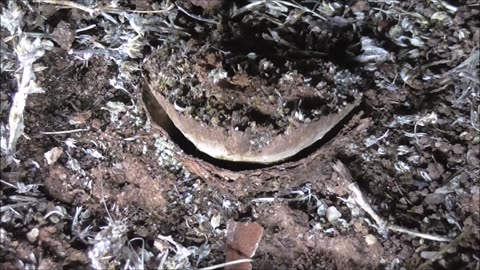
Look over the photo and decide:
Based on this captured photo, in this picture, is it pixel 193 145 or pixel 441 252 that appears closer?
pixel 441 252

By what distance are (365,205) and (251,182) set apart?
237mm

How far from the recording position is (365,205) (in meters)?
1.29

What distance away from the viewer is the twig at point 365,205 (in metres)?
1.24

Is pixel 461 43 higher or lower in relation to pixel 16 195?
higher

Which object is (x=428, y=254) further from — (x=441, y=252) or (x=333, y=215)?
(x=333, y=215)

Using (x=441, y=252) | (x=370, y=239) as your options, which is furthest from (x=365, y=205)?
(x=441, y=252)

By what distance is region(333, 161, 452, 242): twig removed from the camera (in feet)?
4.08

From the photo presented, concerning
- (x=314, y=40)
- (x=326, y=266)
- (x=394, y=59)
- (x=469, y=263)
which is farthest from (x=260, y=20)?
(x=469, y=263)

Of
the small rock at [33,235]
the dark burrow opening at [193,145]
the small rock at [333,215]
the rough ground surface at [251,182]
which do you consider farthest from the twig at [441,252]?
the small rock at [33,235]

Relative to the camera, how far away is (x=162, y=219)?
133cm

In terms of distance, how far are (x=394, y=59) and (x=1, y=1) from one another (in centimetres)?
87

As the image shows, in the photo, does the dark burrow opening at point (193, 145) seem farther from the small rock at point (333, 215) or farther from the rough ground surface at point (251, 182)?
the small rock at point (333, 215)

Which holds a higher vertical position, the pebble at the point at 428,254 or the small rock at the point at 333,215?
the small rock at the point at 333,215

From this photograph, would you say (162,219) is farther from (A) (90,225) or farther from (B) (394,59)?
(B) (394,59)
